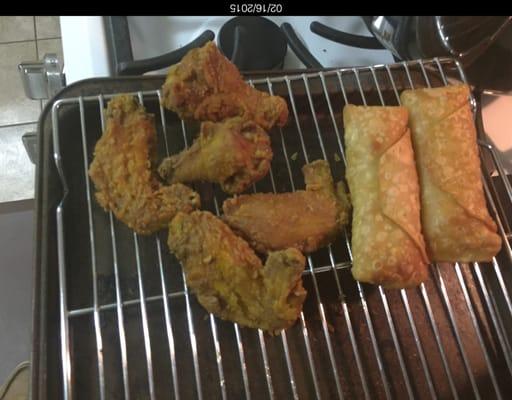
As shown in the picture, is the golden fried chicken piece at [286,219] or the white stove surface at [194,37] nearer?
the golden fried chicken piece at [286,219]

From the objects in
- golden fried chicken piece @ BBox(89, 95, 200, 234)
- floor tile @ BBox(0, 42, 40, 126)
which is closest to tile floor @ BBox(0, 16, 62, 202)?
floor tile @ BBox(0, 42, 40, 126)

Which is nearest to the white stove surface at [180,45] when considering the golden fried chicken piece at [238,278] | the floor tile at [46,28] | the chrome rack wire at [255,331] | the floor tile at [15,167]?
the chrome rack wire at [255,331]

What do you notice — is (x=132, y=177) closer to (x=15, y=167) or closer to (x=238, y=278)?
(x=238, y=278)

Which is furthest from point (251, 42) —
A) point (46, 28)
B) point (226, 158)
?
point (46, 28)

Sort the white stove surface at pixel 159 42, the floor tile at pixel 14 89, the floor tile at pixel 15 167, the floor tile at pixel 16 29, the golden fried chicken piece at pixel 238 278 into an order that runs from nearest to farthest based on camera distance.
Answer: the golden fried chicken piece at pixel 238 278, the white stove surface at pixel 159 42, the floor tile at pixel 15 167, the floor tile at pixel 14 89, the floor tile at pixel 16 29

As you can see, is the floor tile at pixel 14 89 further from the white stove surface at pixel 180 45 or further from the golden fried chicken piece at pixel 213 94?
the golden fried chicken piece at pixel 213 94

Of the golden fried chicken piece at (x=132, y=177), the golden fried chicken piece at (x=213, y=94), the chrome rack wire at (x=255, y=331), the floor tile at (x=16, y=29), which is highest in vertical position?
the floor tile at (x=16, y=29)

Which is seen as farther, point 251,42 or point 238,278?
point 251,42
